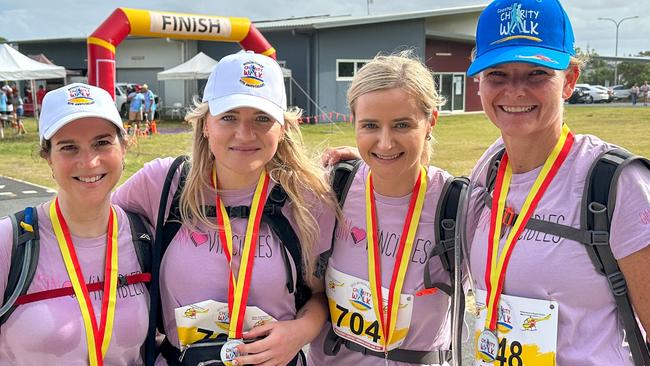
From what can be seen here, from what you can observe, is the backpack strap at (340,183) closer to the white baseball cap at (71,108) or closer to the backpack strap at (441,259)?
the backpack strap at (441,259)

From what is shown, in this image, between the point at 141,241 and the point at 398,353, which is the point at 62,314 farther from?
the point at 398,353

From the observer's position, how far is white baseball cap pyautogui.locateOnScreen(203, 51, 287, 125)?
2424mm

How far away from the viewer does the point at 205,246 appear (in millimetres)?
2463

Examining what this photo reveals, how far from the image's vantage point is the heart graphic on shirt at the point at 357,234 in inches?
101

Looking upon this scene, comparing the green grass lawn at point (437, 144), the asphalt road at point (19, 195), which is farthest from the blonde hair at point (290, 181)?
the asphalt road at point (19, 195)

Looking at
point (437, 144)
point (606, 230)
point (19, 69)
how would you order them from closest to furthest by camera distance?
point (606, 230) < point (437, 144) < point (19, 69)

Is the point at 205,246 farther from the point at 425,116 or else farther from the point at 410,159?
the point at 425,116

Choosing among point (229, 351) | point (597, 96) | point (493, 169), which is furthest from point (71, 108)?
point (597, 96)

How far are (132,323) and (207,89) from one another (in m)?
1.04

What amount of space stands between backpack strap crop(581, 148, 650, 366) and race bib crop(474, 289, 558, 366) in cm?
20

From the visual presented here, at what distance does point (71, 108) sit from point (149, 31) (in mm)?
12804

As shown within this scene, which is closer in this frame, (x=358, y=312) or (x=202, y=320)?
(x=202, y=320)

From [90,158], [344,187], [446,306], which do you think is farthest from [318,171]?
[90,158]

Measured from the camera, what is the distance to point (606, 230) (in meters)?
1.90
